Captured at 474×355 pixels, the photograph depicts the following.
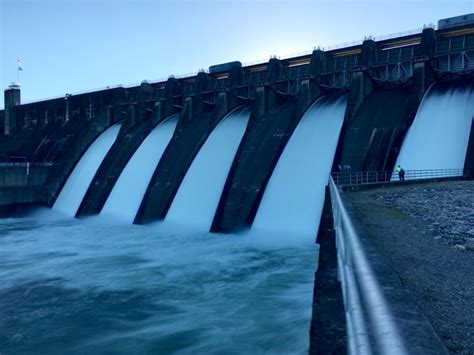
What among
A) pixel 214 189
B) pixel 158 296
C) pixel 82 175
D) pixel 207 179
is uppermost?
pixel 207 179

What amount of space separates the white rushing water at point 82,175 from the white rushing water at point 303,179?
13.8 meters

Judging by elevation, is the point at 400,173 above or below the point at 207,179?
above

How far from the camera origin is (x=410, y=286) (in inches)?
145

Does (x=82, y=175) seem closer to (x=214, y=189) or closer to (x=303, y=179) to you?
(x=214, y=189)

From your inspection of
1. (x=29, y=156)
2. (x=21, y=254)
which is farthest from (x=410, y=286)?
(x=29, y=156)

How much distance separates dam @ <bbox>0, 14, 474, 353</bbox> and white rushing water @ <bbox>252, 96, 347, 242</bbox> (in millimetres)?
56

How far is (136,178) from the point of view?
22.8 meters

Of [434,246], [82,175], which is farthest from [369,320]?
[82,175]

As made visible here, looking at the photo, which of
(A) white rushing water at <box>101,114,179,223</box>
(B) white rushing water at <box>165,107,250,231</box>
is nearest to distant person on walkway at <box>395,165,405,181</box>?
(B) white rushing water at <box>165,107,250,231</box>

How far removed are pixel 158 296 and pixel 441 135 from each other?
1153cm

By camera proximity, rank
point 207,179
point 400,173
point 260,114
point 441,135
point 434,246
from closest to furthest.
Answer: point 434,246 < point 400,173 < point 441,135 < point 207,179 < point 260,114

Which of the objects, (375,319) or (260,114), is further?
(260,114)

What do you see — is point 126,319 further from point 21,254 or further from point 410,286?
point 21,254

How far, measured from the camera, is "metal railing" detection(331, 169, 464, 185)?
1406 centimetres
